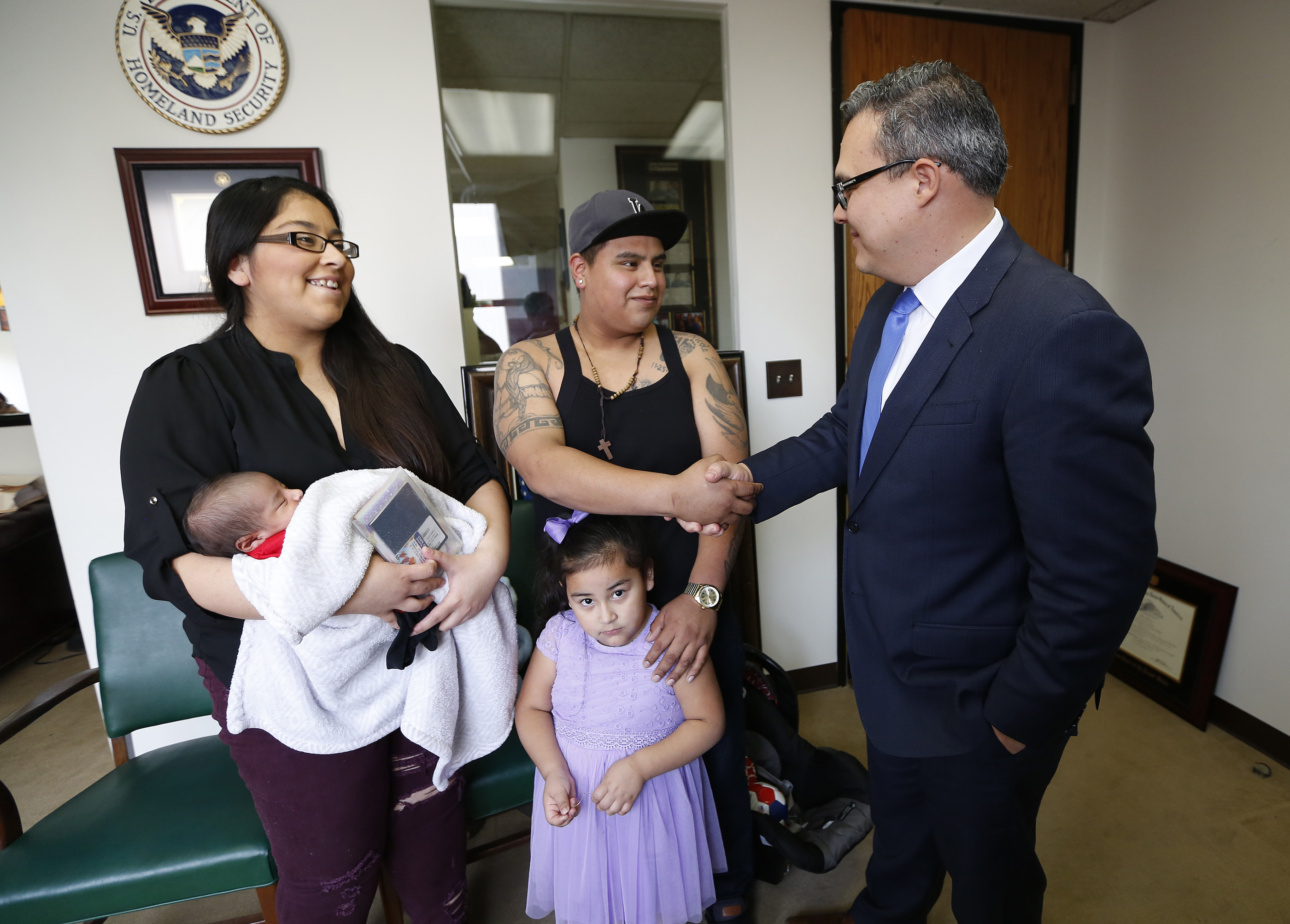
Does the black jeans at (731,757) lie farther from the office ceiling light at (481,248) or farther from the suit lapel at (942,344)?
the office ceiling light at (481,248)

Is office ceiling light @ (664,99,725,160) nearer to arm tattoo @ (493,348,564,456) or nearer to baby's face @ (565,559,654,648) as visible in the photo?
arm tattoo @ (493,348,564,456)

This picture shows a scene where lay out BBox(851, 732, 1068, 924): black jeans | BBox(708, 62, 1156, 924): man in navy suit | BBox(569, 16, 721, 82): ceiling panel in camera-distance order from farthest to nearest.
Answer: BBox(569, 16, 721, 82): ceiling panel
BBox(851, 732, 1068, 924): black jeans
BBox(708, 62, 1156, 924): man in navy suit

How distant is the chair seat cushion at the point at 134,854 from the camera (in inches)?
50.3

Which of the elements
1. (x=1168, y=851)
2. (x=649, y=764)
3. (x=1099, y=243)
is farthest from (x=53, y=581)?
(x=1099, y=243)

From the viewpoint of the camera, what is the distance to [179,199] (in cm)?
194

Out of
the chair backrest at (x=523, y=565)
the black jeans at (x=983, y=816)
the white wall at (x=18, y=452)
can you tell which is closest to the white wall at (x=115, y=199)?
the chair backrest at (x=523, y=565)

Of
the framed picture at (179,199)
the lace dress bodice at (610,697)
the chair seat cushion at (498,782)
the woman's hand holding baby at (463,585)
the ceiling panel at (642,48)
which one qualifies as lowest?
the chair seat cushion at (498,782)

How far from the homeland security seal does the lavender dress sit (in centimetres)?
184

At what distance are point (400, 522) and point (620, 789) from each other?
2.28 ft

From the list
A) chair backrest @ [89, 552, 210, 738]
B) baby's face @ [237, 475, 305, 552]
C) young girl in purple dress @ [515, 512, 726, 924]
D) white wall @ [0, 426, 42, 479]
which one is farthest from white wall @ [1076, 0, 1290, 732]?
white wall @ [0, 426, 42, 479]

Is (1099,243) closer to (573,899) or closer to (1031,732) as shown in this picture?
(1031,732)

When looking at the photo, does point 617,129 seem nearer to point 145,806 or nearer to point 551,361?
point 551,361

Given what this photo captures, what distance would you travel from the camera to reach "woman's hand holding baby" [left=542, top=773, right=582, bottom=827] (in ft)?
4.33

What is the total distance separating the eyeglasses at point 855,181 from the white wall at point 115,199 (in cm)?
Answer: 139
